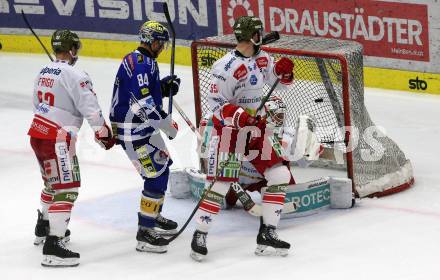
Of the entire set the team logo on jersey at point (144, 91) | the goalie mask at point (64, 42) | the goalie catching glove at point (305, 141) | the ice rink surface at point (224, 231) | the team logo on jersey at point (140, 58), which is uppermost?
the goalie mask at point (64, 42)

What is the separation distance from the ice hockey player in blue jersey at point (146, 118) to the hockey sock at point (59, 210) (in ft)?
1.63

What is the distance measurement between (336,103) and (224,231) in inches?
53.3

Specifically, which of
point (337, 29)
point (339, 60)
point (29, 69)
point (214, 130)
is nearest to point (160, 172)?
point (214, 130)

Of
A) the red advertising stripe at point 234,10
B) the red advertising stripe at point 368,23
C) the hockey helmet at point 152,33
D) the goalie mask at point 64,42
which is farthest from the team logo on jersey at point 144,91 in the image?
the red advertising stripe at point 234,10

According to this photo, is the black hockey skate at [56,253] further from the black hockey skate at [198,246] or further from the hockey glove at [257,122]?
the hockey glove at [257,122]

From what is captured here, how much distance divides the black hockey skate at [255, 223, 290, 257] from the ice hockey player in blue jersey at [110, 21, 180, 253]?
0.58 m

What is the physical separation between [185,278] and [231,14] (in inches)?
218

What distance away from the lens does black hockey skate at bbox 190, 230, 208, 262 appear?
670 centimetres

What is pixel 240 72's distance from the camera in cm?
674

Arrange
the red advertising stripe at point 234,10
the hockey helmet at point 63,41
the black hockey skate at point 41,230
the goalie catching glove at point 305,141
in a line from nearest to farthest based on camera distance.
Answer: the hockey helmet at point 63,41
the black hockey skate at point 41,230
the goalie catching glove at point 305,141
the red advertising stripe at point 234,10

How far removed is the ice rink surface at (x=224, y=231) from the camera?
21.5ft

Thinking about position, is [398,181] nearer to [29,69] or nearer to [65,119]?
[65,119]

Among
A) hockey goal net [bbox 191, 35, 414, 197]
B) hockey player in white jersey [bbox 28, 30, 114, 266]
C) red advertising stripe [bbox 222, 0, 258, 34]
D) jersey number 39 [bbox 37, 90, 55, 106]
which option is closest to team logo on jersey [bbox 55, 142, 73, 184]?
hockey player in white jersey [bbox 28, 30, 114, 266]

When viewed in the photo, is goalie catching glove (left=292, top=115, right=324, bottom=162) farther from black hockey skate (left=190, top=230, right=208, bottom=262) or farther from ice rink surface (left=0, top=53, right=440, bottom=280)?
black hockey skate (left=190, top=230, right=208, bottom=262)
